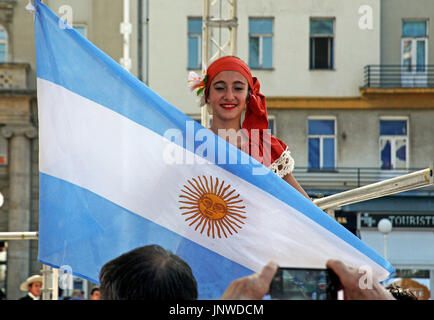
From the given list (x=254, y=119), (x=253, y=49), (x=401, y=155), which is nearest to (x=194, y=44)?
(x=253, y=49)

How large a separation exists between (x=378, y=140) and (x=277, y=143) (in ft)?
47.5


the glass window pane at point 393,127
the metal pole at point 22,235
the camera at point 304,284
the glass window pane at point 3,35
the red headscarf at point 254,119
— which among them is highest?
the glass window pane at point 3,35

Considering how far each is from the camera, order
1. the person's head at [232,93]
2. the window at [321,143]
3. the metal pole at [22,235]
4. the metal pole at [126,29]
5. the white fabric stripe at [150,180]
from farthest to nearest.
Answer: the window at [321,143] < the metal pole at [126,29] < the metal pole at [22,235] < the person's head at [232,93] < the white fabric stripe at [150,180]

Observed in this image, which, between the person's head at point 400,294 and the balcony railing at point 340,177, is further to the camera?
the balcony railing at point 340,177

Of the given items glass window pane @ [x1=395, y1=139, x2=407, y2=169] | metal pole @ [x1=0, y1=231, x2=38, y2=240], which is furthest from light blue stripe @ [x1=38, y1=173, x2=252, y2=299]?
glass window pane @ [x1=395, y1=139, x2=407, y2=169]

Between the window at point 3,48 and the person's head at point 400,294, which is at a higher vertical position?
the window at point 3,48

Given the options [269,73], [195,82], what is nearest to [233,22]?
[195,82]

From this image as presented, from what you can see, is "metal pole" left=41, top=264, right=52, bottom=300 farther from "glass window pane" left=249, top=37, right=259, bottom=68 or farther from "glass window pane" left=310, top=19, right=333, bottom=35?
"glass window pane" left=310, top=19, right=333, bottom=35

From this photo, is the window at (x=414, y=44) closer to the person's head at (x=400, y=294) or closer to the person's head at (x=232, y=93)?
the person's head at (x=232, y=93)

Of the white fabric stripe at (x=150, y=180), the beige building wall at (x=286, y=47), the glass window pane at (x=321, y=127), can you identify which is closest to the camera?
the white fabric stripe at (x=150, y=180)

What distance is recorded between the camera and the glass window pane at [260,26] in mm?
17016

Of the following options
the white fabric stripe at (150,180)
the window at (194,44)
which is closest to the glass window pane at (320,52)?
the window at (194,44)
